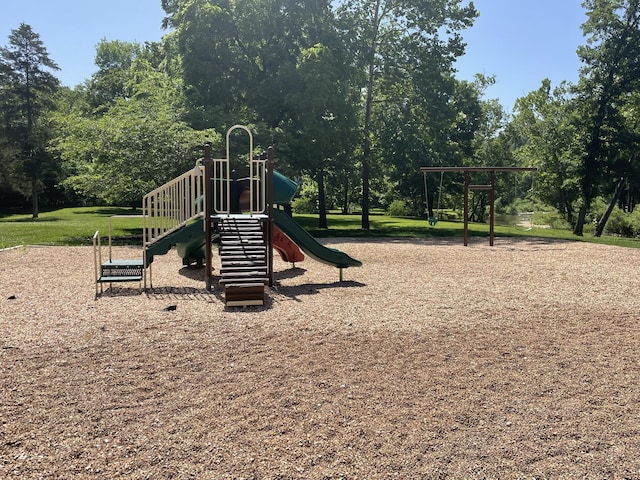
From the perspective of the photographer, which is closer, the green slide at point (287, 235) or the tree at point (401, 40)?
the green slide at point (287, 235)

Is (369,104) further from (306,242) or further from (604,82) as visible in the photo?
(306,242)

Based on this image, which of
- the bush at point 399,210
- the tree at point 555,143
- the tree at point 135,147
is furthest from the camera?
the bush at point 399,210

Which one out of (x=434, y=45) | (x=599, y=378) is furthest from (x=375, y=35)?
(x=599, y=378)

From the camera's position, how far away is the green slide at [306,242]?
9.79 m

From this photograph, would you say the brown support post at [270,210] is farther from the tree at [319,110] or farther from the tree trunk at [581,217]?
the tree trunk at [581,217]

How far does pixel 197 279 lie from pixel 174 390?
6.43 meters

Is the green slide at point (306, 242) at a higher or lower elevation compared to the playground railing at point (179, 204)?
lower

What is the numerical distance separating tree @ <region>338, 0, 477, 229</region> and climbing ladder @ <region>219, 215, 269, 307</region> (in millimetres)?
17222

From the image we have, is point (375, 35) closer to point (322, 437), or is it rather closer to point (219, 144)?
point (219, 144)

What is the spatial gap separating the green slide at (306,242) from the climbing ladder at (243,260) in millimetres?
445

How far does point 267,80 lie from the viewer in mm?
22438

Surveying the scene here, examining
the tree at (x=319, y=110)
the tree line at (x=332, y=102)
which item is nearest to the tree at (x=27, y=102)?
the tree line at (x=332, y=102)

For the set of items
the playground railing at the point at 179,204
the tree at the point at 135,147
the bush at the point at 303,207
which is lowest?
the playground railing at the point at 179,204

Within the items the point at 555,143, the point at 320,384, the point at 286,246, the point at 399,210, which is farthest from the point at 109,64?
the point at 320,384
